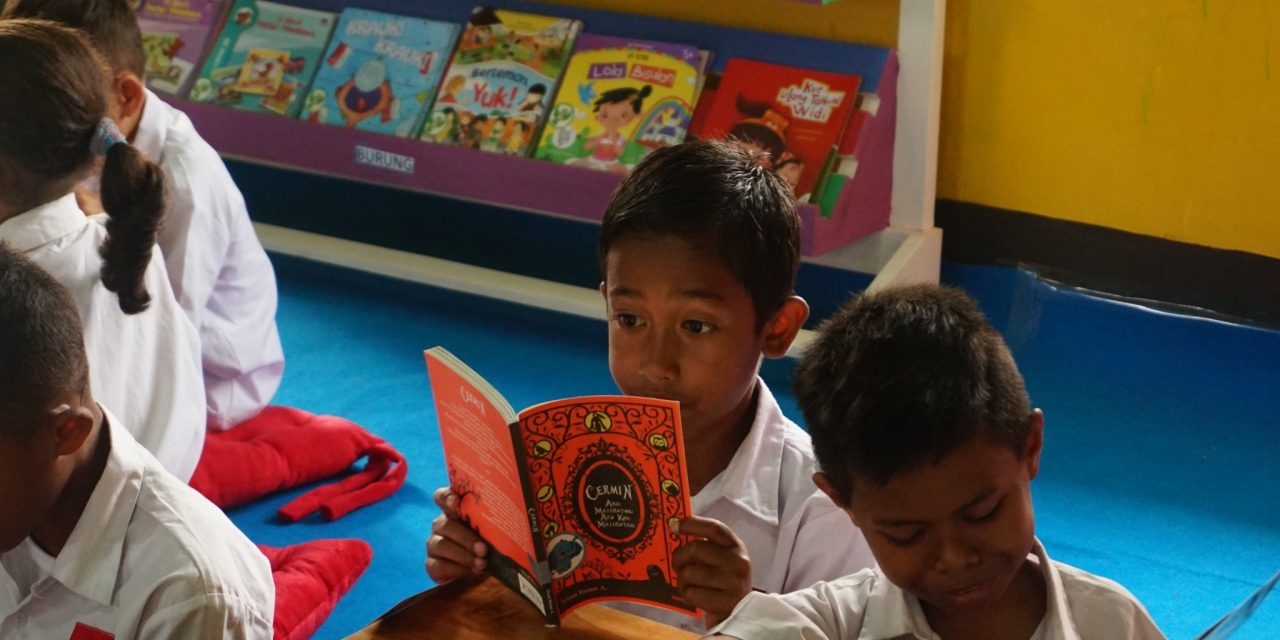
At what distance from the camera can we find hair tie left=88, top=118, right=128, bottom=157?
210 centimetres

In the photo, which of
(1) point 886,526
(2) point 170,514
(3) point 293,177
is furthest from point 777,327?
(3) point 293,177

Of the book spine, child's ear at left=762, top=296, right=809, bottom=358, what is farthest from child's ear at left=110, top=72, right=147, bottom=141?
the book spine

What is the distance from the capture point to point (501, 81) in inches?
145

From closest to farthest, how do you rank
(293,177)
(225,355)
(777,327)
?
(777,327)
(225,355)
(293,177)

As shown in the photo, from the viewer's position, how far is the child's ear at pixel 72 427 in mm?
1323

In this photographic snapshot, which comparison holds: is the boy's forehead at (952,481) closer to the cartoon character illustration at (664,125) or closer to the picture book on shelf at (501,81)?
the cartoon character illustration at (664,125)

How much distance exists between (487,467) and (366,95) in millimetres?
2735

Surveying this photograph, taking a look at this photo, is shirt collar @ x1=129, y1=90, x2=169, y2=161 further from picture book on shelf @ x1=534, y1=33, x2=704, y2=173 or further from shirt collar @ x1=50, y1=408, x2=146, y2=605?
shirt collar @ x1=50, y1=408, x2=146, y2=605

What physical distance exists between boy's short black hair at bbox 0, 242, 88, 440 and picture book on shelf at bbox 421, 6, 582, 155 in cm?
226

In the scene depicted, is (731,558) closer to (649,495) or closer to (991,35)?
(649,495)

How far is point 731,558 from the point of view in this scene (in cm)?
126

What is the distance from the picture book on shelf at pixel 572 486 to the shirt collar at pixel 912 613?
0.59ft

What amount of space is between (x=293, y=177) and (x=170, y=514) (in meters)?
3.13

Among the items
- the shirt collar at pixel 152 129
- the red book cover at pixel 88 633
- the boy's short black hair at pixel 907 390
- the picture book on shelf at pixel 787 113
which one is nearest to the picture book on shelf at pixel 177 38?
the shirt collar at pixel 152 129
